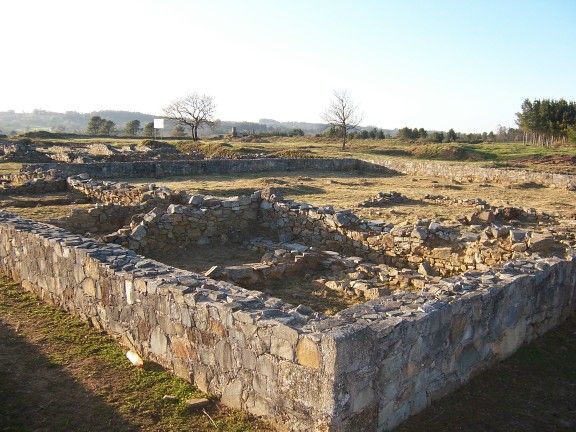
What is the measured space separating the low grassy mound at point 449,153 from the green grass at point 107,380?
3746cm

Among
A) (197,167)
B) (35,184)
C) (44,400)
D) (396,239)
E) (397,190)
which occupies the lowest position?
(44,400)

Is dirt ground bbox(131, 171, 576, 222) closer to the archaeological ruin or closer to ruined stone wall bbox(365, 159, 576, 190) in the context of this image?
ruined stone wall bbox(365, 159, 576, 190)

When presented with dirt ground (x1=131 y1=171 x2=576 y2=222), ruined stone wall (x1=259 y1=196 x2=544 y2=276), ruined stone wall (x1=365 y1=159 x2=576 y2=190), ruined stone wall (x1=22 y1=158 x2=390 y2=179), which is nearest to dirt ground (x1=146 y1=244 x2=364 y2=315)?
ruined stone wall (x1=259 y1=196 x2=544 y2=276)

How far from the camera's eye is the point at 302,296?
8.80m

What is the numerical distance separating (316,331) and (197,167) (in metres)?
24.3

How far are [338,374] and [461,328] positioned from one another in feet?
6.54

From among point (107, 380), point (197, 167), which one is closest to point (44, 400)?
point (107, 380)

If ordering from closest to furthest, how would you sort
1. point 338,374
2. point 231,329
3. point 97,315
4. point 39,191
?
point 338,374 → point 231,329 → point 97,315 → point 39,191

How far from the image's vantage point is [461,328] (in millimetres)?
5824

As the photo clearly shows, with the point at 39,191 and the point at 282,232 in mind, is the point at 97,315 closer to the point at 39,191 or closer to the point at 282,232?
the point at 282,232

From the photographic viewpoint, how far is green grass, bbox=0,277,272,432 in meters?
5.14

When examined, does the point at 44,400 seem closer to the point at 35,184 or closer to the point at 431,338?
the point at 431,338

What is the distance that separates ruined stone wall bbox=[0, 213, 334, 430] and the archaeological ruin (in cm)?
2

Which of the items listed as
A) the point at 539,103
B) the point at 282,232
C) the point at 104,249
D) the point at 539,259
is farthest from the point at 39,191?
the point at 539,103
